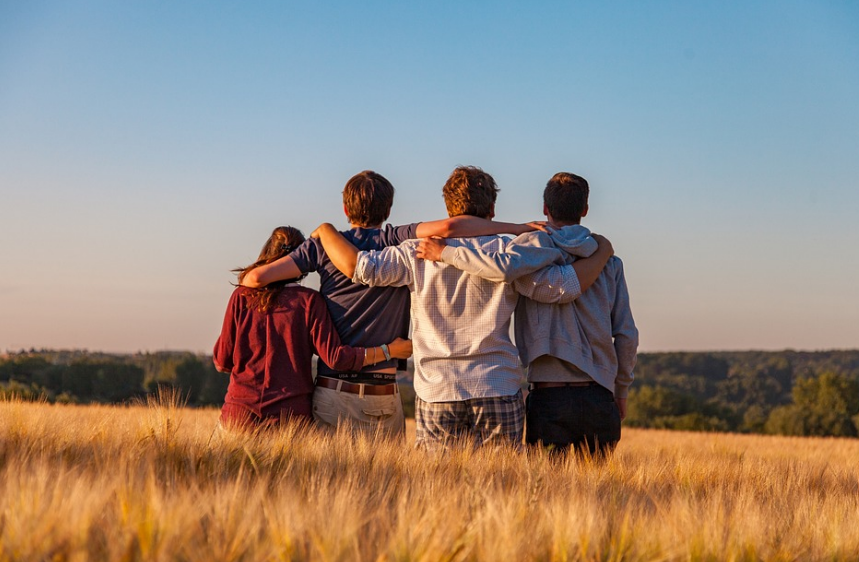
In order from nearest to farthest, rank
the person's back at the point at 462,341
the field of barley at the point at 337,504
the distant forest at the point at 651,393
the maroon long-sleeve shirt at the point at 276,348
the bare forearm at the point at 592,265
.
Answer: the field of barley at the point at 337,504 → the person's back at the point at 462,341 → the bare forearm at the point at 592,265 → the maroon long-sleeve shirt at the point at 276,348 → the distant forest at the point at 651,393

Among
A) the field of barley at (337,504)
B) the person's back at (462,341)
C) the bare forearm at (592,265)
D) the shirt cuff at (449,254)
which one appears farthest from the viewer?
the bare forearm at (592,265)

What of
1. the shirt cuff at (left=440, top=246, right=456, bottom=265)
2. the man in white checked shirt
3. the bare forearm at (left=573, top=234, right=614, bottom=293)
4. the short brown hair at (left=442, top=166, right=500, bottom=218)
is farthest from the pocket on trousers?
the bare forearm at (left=573, top=234, right=614, bottom=293)

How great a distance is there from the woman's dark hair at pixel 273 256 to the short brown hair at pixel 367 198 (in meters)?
0.48

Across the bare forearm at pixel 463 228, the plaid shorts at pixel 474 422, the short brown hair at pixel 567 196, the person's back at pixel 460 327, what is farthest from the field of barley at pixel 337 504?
the short brown hair at pixel 567 196

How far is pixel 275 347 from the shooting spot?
224 inches

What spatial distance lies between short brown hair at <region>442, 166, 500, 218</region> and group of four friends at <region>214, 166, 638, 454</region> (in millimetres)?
10

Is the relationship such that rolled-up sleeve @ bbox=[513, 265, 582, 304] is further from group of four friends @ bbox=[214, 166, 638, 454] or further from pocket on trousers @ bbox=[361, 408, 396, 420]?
pocket on trousers @ bbox=[361, 408, 396, 420]

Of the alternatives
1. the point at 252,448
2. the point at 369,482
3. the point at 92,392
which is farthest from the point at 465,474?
the point at 92,392

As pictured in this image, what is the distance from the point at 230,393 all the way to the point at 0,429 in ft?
5.33

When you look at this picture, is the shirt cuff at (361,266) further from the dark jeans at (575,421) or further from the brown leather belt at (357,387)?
the dark jeans at (575,421)

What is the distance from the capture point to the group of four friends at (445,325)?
5406 mm

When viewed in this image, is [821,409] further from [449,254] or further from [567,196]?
[449,254]

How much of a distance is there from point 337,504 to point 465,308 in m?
2.50

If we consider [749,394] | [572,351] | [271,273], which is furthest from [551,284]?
[749,394]
